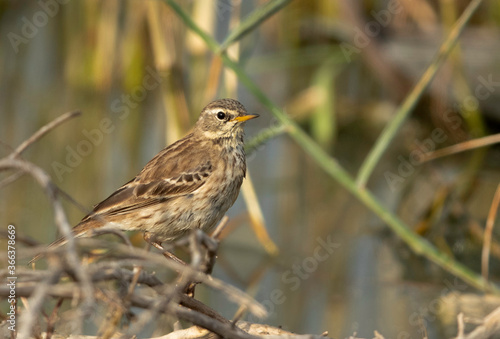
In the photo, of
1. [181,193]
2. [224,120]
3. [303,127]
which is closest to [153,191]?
[181,193]

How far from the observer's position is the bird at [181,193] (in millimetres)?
4641

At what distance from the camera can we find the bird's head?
5090 mm

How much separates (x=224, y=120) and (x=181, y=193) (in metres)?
0.64

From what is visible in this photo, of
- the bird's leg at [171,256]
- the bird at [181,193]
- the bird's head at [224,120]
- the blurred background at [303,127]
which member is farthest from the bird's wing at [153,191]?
the blurred background at [303,127]

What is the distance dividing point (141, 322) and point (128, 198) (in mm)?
2554

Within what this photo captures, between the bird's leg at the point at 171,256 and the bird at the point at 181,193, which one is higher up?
the bird at the point at 181,193

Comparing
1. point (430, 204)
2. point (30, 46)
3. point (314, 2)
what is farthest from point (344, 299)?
point (30, 46)

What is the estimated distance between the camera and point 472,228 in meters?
7.34

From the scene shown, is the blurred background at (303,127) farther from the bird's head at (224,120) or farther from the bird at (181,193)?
the bird at (181,193)

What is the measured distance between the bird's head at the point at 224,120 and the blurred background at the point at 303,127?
0.43 metres

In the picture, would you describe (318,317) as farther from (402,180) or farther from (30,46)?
(30,46)

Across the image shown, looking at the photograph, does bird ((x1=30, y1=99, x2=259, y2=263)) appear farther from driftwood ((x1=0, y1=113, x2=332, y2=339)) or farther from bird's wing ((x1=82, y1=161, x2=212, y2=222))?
driftwood ((x1=0, y1=113, x2=332, y2=339))

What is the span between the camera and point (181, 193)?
4742mm

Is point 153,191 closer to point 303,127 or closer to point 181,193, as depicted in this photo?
point 181,193
